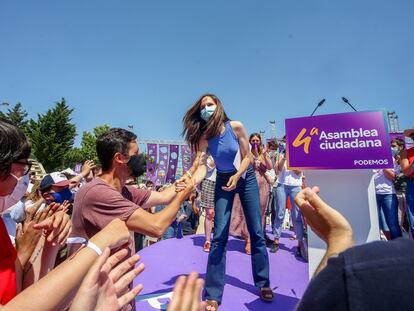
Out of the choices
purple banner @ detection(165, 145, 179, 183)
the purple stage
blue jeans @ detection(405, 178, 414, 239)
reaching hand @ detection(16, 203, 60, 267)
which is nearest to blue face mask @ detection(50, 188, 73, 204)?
the purple stage

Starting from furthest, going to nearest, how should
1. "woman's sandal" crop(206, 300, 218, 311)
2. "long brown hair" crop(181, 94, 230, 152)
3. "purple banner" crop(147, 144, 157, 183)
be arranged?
"purple banner" crop(147, 144, 157, 183) → "long brown hair" crop(181, 94, 230, 152) → "woman's sandal" crop(206, 300, 218, 311)

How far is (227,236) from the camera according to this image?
2793 millimetres

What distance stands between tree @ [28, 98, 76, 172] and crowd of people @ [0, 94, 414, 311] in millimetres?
30690

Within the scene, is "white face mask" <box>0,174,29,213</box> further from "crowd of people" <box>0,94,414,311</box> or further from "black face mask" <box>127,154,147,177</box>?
"black face mask" <box>127,154,147,177</box>

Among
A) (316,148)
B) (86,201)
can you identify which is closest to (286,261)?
(316,148)

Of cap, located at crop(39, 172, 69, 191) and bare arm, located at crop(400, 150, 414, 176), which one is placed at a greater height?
bare arm, located at crop(400, 150, 414, 176)

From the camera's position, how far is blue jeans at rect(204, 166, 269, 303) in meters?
2.63

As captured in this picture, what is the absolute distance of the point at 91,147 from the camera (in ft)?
127

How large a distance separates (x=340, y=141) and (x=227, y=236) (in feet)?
4.69

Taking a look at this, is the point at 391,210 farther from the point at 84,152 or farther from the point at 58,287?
the point at 84,152

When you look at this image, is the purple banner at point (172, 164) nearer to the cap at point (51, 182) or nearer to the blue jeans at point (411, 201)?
the cap at point (51, 182)

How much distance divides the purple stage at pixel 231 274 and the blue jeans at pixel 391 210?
152cm

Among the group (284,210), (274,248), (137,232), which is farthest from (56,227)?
(284,210)

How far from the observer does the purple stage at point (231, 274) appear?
2.65 meters
